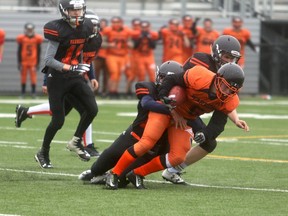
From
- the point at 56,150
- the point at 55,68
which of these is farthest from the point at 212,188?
the point at 56,150

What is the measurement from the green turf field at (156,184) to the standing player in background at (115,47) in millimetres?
8402

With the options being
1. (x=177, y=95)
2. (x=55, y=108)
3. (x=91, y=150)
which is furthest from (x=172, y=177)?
(x=91, y=150)

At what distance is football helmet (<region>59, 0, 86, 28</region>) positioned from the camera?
9.80 meters

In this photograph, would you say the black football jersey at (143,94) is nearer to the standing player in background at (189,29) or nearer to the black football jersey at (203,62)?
the black football jersey at (203,62)

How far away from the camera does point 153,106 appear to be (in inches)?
323

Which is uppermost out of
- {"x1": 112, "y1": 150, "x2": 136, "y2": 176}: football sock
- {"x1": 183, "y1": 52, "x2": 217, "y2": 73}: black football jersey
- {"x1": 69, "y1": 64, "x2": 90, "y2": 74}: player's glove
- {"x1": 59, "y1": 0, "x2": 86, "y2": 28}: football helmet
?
{"x1": 59, "y1": 0, "x2": 86, "y2": 28}: football helmet

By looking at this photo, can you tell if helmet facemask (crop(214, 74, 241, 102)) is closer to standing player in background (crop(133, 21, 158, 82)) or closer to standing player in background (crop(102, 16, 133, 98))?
standing player in background (crop(102, 16, 133, 98))

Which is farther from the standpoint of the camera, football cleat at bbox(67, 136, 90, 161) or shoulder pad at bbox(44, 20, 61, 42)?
football cleat at bbox(67, 136, 90, 161)

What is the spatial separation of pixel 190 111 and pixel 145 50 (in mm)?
14967

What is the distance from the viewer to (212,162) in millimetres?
10609

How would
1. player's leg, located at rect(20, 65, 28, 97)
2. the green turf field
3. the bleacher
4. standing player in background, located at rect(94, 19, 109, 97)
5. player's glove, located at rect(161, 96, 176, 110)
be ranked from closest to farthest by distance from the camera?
the green turf field < player's glove, located at rect(161, 96, 176, 110) < player's leg, located at rect(20, 65, 28, 97) < standing player in background, located at rect(94, 19, 109, 97) < the bleacher

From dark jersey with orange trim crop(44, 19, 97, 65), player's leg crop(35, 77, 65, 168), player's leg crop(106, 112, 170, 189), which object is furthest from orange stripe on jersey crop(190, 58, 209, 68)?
player's leg crop(35, 77, 65, 168)

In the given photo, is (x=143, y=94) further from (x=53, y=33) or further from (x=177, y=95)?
(x=53, y=33)

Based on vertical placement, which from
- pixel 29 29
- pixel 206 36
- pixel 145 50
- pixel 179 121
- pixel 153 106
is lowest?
pixel 145 50
